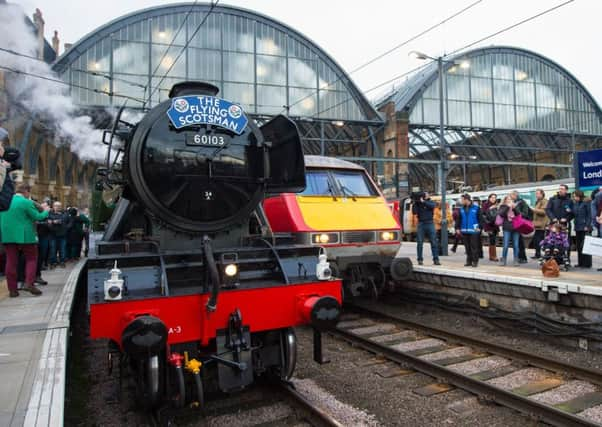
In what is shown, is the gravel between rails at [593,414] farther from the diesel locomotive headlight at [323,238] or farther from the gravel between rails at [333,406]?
the diesel locomotive headlight at [323,238]

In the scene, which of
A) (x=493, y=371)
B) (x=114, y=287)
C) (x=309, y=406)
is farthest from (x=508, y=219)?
(x=114, y=287)

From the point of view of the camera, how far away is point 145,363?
3.45 meters

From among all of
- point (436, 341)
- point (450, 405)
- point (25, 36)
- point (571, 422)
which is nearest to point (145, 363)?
point (450, 405)

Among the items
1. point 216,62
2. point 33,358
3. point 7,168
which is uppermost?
point 216,62

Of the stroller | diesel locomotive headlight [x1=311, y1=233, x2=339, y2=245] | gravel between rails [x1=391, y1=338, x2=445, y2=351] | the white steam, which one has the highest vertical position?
the white steam

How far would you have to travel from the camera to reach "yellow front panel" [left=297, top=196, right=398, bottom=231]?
6.86 m

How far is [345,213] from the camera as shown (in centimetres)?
720

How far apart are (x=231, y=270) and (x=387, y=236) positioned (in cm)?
407

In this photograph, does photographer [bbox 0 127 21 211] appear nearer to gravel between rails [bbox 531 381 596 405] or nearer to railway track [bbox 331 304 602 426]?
railway track [bbox 331 304 602 426]

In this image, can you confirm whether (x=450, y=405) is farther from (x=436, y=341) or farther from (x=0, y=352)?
(x=0, y=352)

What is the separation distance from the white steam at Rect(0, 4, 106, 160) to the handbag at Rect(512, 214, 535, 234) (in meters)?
8.52

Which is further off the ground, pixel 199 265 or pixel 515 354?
pixel 199 265

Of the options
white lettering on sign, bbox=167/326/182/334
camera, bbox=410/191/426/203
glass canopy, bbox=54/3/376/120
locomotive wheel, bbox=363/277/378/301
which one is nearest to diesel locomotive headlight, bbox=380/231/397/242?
locomotive wheel, bbox=363/277/378/301

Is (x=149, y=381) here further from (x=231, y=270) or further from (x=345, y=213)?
(x=345, y=213)
